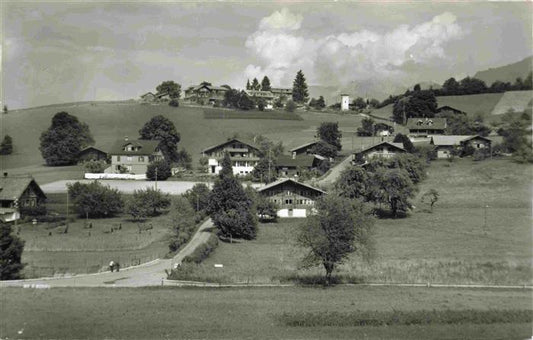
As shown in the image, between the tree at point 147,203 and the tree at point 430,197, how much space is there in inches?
1047

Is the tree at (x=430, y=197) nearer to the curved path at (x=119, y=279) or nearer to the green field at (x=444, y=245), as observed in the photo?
the green field at (x=444, y=245)

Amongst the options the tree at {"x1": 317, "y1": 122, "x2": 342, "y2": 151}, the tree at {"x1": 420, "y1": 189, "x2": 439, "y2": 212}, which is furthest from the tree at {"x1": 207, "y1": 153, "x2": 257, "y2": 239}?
the tree at {"x1": 317, "y1": 122, "x2": 342, "y2": 151}

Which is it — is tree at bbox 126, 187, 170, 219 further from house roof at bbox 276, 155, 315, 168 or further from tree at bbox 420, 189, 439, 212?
tree at bbox 420, 189, 439, 212

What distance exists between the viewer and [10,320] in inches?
933

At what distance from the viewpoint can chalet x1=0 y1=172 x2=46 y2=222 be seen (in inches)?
2286

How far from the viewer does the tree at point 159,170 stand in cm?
8162

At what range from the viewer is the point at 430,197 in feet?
206

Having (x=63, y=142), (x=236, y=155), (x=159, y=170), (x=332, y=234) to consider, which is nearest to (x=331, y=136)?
(x=236, y=155)

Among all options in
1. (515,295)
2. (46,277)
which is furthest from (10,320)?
(515,295)

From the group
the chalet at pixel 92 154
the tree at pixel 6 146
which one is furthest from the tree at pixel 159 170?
the tree at pixel 6 146

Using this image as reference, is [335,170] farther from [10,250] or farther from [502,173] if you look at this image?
[10,250]

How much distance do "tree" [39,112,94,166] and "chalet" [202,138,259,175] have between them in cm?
2314

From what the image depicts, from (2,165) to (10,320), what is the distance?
82364mm

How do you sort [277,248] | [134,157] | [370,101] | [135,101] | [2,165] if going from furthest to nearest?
[370,101] < [135,101] < [2,165] < [134,157] < [277,248]
